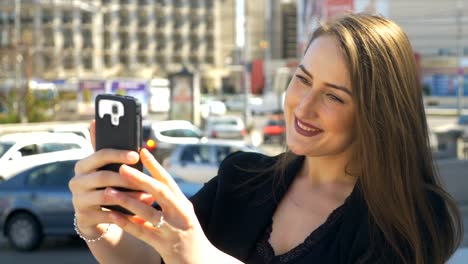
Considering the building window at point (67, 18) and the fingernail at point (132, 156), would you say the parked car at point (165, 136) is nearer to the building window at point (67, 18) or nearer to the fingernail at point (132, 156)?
the fingernail at point (132, 156)

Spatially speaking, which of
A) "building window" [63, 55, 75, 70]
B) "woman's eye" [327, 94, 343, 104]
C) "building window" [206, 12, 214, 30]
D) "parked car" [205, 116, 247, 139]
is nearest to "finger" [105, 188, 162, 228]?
"woman's eye" [327, 94, 343, 104]

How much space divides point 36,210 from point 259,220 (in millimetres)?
9930

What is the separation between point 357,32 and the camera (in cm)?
177

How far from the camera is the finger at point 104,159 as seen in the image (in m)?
1.41

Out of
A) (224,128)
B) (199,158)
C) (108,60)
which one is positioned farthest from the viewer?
(108,60)

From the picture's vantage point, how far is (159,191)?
54.9 inches

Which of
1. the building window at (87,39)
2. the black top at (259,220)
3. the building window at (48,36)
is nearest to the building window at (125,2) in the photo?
the building window at (87,39)

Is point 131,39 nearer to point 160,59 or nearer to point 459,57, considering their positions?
point 160,59

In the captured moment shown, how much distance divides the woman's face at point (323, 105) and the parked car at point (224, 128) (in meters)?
28.7

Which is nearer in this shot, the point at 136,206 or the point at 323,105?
the point at 136,206

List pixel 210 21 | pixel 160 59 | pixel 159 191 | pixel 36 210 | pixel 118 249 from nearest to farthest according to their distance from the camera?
pixel 159 191 → pixel 118 249 → pixel 36 210 → pixel 160 59 → pixel 210 21

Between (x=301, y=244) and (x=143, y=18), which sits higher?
(x=143, y=18)

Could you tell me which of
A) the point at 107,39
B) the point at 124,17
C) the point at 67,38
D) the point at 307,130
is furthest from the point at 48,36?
the point at 307,130

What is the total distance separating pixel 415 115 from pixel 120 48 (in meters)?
93.7
